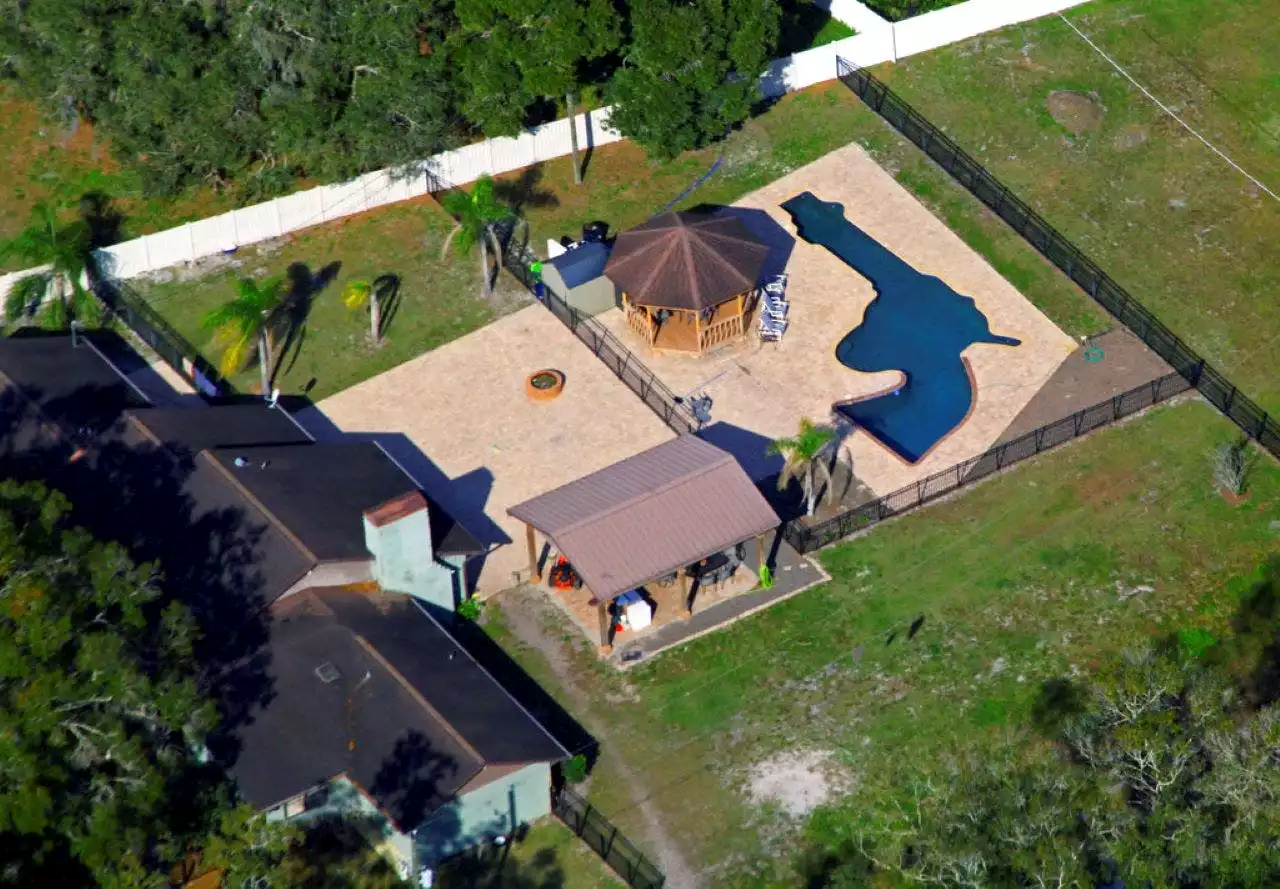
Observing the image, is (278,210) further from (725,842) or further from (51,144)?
(725,842)

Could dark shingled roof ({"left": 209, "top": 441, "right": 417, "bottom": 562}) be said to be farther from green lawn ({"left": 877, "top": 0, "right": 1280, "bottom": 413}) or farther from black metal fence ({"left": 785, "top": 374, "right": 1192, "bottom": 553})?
green lawn ({"left": 877, "top": 0, "right": 1280, "bottom": 413})

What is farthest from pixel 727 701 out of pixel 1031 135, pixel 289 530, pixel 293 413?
pixel 1031 135

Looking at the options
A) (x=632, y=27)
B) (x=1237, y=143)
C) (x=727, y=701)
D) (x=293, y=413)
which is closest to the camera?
(x=727, y=701)

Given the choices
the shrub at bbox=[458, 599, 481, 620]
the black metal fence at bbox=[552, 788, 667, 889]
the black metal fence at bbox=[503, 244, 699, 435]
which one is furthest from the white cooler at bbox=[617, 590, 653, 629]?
the black metal fence at bbox=[503, 244, 699, 435]

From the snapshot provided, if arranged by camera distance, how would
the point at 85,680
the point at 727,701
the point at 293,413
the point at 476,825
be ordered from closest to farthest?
the point at 85,680
the point at 476,825
the point at 727,701
the point at 293,413

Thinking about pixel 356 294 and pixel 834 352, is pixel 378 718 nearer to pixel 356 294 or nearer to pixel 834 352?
pixel 356 294
